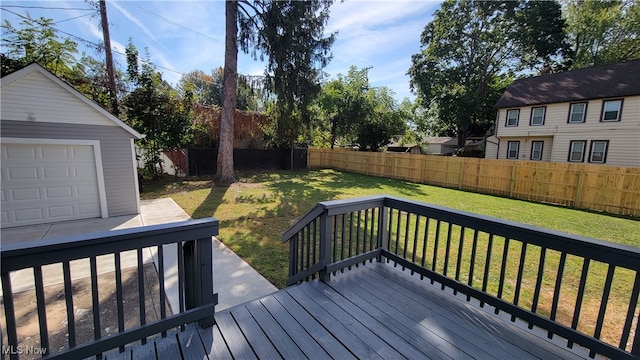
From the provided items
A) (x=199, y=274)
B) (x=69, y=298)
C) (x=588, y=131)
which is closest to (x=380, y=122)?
(x=588, y=131)

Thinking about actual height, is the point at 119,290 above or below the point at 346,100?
below

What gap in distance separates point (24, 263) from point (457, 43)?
85.3 feet

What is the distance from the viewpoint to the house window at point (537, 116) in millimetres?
15525

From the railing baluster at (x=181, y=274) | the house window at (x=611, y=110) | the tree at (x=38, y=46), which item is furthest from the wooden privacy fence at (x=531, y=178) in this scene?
the tree at (x=38, y=46)

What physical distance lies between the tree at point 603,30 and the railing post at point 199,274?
28.9 meters

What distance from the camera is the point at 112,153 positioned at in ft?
22.1

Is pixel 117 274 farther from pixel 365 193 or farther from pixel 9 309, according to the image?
pixel 365 193

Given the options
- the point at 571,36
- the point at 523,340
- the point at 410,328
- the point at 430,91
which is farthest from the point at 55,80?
the point at 571,36

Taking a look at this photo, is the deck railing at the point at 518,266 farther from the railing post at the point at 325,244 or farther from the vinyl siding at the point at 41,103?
the vinyl siding at the point at 41,103

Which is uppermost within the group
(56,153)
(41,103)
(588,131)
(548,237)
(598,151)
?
(588,131)

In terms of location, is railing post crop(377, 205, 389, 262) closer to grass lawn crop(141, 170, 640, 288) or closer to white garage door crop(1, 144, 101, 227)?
grass lawn crop(141, 170, 640, 288)

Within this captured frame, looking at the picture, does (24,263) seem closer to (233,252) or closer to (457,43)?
(233,252)

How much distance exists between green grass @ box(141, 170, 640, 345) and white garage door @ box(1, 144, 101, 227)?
2.36 m

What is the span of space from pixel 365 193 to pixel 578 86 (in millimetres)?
14216
